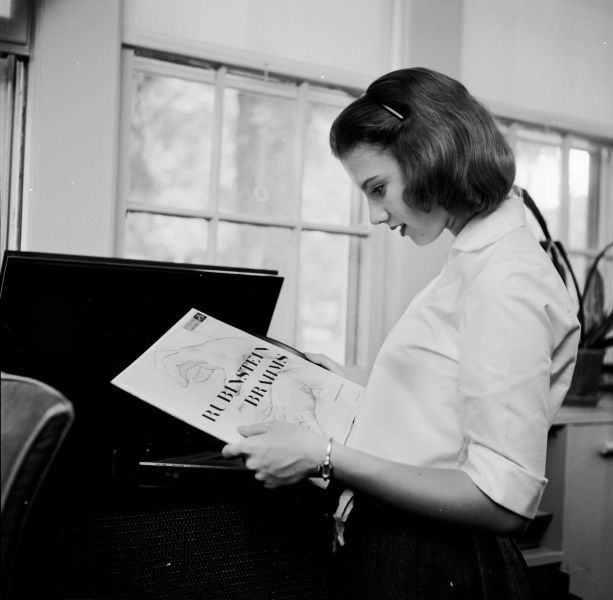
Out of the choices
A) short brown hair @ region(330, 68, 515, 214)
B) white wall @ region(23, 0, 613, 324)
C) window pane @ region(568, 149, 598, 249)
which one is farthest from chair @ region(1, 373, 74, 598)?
window pane @ region(568, 149, 598, 249)

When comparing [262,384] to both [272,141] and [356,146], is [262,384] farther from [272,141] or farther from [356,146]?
[272,141]

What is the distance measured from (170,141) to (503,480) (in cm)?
167

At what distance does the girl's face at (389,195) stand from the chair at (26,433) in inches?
27.3

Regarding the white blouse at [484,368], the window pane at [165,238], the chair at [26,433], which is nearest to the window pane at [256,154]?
the window pane at [165,238]

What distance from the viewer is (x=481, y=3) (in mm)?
2707

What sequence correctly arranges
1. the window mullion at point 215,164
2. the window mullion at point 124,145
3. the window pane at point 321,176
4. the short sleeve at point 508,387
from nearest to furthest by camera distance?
the short sleeve at point 508,387, the window mullion at point 124,145, the window mullion at point 215,164, the window pane at point 321,176

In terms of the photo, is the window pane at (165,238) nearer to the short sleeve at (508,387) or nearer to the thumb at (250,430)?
the thumb at (250,430)

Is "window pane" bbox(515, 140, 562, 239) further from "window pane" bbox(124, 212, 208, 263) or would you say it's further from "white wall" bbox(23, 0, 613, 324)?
"window pane" bbox(124, 212, 208, 263)

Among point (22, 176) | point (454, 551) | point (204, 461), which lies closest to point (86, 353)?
point (204, 461)

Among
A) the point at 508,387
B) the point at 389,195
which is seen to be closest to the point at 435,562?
the point at 508,387

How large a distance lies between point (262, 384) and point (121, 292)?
10.9 inches

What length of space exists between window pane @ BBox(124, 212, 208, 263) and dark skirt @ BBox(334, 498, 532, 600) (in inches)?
53.0

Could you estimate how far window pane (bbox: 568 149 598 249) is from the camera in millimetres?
3031

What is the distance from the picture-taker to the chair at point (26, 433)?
62 centimetres
